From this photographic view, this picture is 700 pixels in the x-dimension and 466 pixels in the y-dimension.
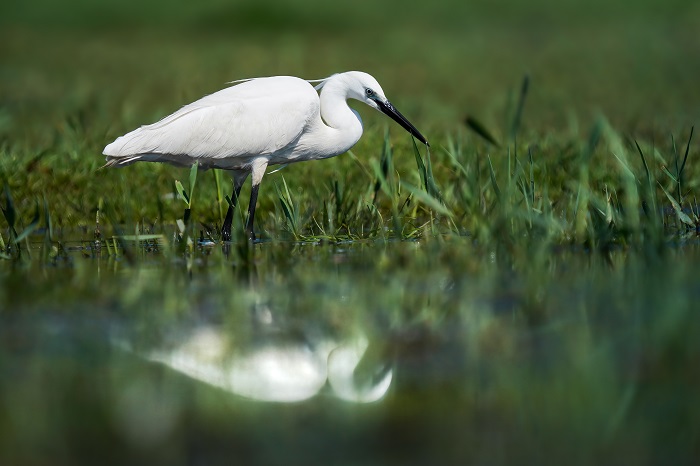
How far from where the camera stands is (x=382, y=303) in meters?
4.19

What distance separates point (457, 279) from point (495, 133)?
5.54m

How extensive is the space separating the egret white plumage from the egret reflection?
319 centimetres

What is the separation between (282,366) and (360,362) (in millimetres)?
211

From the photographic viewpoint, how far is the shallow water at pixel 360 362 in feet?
8.61

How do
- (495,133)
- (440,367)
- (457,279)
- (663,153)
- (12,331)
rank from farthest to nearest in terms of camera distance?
(495,133), (663,153), (457,279), (12,331), (440,367)

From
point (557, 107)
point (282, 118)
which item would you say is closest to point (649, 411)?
point (282, 118)

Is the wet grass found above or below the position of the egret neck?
below

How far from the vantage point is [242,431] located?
277 centimetres

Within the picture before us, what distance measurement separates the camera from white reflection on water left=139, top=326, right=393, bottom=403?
3.10 metres

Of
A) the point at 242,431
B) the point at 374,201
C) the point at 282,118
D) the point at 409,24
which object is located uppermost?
the point at 409,24

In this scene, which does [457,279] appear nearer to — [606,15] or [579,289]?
[579,289]

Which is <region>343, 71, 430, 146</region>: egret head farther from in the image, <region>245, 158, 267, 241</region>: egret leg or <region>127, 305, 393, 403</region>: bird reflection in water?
<region>127, 305, 393, 403</region>: bird reflection in water

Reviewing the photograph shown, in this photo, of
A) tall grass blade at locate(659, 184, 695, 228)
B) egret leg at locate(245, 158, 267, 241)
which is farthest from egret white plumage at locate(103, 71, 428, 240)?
tall grass blade at locate(659, 184, 695, 228)

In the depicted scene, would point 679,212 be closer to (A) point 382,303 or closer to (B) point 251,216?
(A) point 382,303
